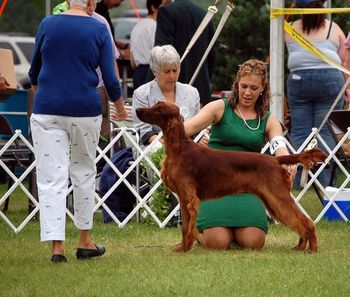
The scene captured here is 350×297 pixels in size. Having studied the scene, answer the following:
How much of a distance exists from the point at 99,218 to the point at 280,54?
6.75 feet

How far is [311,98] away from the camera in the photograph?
1091 centimetres

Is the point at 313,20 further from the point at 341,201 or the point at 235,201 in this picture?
the point at 235,201

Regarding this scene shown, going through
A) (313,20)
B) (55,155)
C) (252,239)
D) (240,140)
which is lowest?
(252,239)

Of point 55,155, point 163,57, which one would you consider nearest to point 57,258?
point 55,155

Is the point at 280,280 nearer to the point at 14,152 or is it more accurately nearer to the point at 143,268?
the point at 143,268

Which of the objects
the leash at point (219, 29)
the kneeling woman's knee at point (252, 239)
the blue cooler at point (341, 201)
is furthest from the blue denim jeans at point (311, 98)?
the kneeling woman's knee at point (252, 239)

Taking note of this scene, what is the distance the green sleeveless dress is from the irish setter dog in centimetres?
35

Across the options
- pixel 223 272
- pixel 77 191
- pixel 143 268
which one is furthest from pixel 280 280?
pixel 77 191

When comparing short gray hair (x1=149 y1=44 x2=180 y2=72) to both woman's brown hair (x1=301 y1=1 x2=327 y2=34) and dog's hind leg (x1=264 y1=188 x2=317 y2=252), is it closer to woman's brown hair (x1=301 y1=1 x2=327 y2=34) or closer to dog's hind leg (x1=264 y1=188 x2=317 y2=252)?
dog's hind leg (x1=264 y1=188 x2=317 y2=252)

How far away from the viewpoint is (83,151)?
6.86m

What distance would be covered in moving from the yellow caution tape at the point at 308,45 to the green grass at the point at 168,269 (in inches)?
87.6

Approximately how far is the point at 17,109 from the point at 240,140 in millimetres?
5919

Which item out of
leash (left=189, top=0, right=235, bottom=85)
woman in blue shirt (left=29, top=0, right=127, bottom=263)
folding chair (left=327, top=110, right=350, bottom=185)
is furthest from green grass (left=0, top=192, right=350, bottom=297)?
leash (left=189, top=0, right=235, bottom=85)

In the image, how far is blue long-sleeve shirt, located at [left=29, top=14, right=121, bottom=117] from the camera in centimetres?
670
